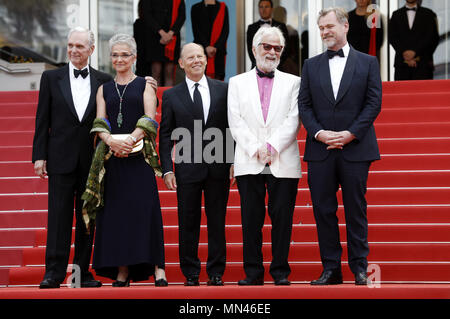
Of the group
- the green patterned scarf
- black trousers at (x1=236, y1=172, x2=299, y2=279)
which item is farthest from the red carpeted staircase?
the green patterned scarf

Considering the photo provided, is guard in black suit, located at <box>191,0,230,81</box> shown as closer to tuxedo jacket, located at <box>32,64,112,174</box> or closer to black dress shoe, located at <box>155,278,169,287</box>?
tuxedo jacket, located at <box>32,64,112,174</box>

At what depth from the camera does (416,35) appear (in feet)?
33.1

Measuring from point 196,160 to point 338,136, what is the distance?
3.23 ft

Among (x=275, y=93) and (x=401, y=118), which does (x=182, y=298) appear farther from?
(x=401, y=118)

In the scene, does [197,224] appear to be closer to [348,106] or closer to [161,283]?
[161,283]

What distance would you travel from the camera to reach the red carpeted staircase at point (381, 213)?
6.17m

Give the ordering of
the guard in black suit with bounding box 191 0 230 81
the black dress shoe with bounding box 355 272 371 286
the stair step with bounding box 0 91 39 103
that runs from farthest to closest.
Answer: the guard in black suit with bounding box 191 0 230 81, the stair step with bounding box 0 91 39 103, the black dress shoe with bounding box 355 272 371 286

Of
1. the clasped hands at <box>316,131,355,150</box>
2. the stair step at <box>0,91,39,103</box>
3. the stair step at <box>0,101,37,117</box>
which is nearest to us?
the clasped hands at <box>316,131,355,150</box>

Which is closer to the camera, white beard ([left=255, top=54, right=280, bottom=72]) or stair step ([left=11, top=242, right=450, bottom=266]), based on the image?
white beard ([left=255, top=54, right=280, bottom=72])

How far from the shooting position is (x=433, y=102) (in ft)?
29.1

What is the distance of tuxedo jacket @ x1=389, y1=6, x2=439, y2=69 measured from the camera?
10.1 metres

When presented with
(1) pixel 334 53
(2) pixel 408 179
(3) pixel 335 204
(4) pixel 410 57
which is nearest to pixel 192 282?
(3) pixel 335 204

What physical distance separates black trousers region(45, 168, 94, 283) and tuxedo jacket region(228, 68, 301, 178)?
3.62ft

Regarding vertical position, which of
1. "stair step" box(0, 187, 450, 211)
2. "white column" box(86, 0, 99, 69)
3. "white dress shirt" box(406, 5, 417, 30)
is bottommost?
"stair step" box(0, 187, 450, 211)
